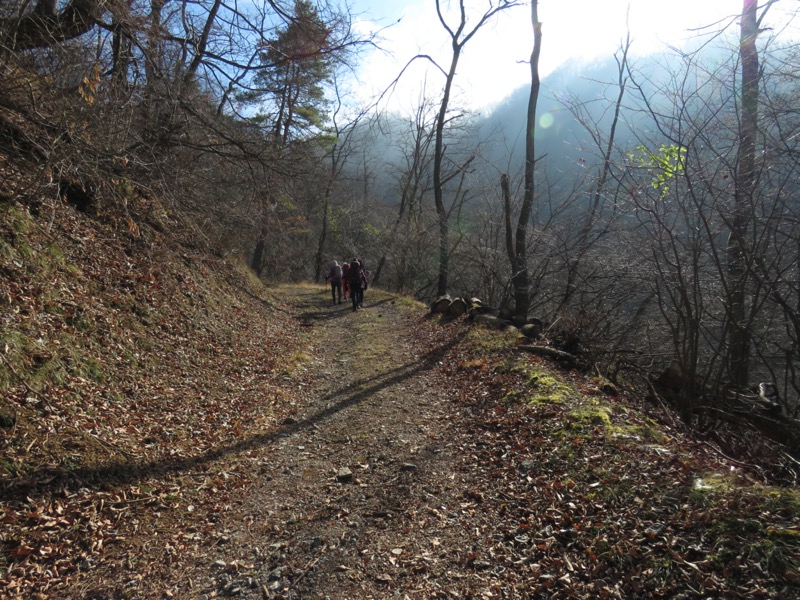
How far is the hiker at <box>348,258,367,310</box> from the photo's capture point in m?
14.9

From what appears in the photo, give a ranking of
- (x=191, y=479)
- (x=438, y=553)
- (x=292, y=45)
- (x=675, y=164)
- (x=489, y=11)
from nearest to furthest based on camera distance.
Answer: (x=438, y=553) → (x=191, y=479) → (x=675, y=164) → (x=292, y=45) → (x=489, y=11)

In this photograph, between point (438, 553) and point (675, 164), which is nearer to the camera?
point (438, 553)

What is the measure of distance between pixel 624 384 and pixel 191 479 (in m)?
6.34

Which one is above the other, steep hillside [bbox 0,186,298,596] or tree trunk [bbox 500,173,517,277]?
tree trunk [bbox 500,173,517,277]

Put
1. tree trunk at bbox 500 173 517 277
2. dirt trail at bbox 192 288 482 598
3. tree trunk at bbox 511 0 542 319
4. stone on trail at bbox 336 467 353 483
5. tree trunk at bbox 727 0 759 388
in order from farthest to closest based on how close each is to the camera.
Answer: tree trunk at bbox 500 173 517 277
tree trunk at bbox 511 0 542 319
tree trunk at bbox 727 0 759 388
stone on trail at bbox 336 467 353 483
dirt trail at bbox 192 288 482 598

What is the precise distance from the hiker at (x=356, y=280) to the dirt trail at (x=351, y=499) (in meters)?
7.25

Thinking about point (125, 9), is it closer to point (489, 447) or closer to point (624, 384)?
point (489, 447)

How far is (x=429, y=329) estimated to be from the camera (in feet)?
38.8

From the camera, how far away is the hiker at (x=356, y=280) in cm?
1486

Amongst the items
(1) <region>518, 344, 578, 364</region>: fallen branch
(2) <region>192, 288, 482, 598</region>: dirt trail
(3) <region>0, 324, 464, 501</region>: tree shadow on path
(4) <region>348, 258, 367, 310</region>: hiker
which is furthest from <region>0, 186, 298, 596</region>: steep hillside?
(4) <region>348, 258, 367, 310</region>: hiker

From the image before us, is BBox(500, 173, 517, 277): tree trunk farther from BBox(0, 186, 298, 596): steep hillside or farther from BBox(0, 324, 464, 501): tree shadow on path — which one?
BBox(0, 186, 298, 596): steep hillside

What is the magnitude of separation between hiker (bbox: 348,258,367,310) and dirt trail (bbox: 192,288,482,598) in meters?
7.25

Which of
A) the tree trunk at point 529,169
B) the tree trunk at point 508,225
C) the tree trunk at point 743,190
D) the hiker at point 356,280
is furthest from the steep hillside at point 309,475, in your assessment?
the hiker at point 356,280

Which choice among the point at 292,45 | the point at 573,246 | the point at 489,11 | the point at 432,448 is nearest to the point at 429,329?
the point at 573,246
